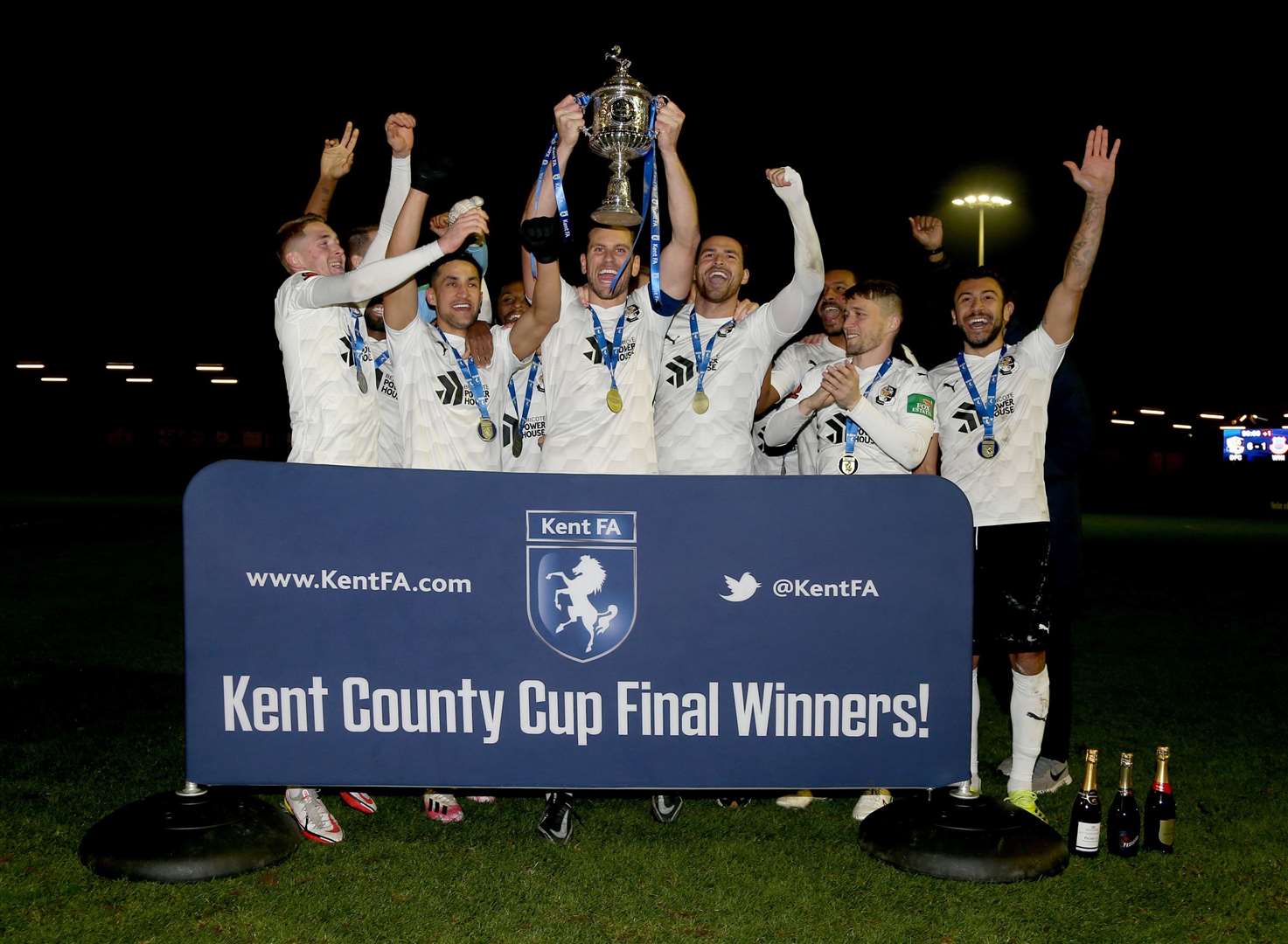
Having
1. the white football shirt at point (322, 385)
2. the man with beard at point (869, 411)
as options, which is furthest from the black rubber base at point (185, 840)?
the man with beard at point (869, 411)

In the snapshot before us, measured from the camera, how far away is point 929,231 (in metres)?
5.72

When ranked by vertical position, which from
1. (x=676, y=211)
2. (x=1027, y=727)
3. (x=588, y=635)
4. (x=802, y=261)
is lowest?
(x=1027, y=727)

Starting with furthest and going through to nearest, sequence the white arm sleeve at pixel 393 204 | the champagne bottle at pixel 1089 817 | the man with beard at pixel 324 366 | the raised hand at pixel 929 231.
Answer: the raised hand at pixel 929 231
the white arm sleeve at pixel 393 204
the man with beard at pixel 324 366
the champagne bottle at pixel 1089 817

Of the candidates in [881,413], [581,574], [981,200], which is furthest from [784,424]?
[981,200]

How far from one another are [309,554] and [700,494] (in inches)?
56.0

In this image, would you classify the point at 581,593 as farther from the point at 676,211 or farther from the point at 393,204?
the point at 393,204

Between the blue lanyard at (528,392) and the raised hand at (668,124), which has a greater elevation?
the raised hand at (668,124)

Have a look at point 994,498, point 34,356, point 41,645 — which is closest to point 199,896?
point 994,498

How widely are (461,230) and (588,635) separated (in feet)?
5.62

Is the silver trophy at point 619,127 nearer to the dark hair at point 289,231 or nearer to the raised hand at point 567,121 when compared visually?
the raised hand at point 567,121

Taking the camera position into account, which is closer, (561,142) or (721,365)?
(561,142)

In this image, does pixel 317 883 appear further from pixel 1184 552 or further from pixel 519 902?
pixel 1184 552

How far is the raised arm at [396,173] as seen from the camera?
4773mm

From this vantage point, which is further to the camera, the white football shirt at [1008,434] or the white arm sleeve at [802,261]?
the white football shirt at [1008,434]
